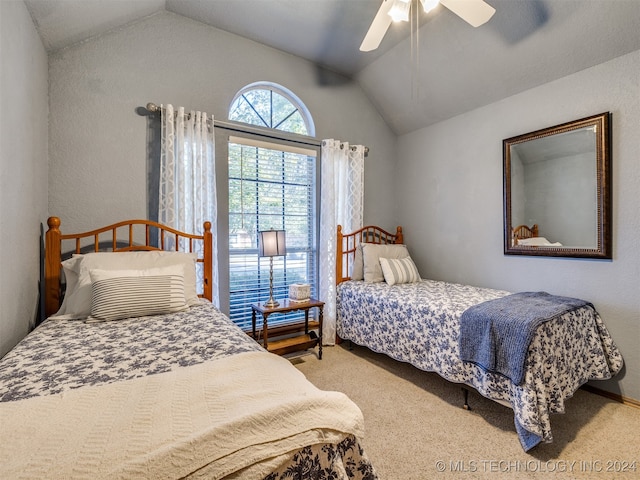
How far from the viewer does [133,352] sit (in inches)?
50.3

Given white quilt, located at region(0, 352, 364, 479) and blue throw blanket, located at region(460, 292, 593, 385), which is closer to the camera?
white quilt, located at region(0, 352, 364, 479)

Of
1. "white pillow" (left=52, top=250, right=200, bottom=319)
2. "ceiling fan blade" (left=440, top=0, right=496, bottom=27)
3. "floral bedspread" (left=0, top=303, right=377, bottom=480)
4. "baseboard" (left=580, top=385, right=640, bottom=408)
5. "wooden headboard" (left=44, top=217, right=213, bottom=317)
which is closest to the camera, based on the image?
"floral bedspread" (left=0, top=303, right=377, bottom=480)

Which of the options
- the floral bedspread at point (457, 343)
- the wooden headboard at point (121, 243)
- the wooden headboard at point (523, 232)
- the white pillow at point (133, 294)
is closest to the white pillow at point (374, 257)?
the floral bedspread at point (457, 343)

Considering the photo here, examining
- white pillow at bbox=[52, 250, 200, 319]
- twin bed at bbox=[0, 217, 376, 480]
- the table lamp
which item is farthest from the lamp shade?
twin bed at bbox=[0, 217, 376, 480]

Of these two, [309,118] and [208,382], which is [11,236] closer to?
[208,382]

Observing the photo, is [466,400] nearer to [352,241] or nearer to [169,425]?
[352,241]

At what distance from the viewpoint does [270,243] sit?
2.68m

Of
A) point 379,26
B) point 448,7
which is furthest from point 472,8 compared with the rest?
point 379,26

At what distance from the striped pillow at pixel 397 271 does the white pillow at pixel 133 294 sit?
77.0 inches

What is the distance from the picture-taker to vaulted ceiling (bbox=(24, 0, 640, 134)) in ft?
6.86

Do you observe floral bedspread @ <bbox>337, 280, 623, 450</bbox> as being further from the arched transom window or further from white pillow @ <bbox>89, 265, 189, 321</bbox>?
the arched transom window

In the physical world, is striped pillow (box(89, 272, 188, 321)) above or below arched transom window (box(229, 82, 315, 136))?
below

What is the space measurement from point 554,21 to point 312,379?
3.31 metres

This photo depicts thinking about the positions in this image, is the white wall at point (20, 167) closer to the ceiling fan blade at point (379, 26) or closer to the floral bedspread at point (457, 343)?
the ceiling fan blade at point (379, 26)
